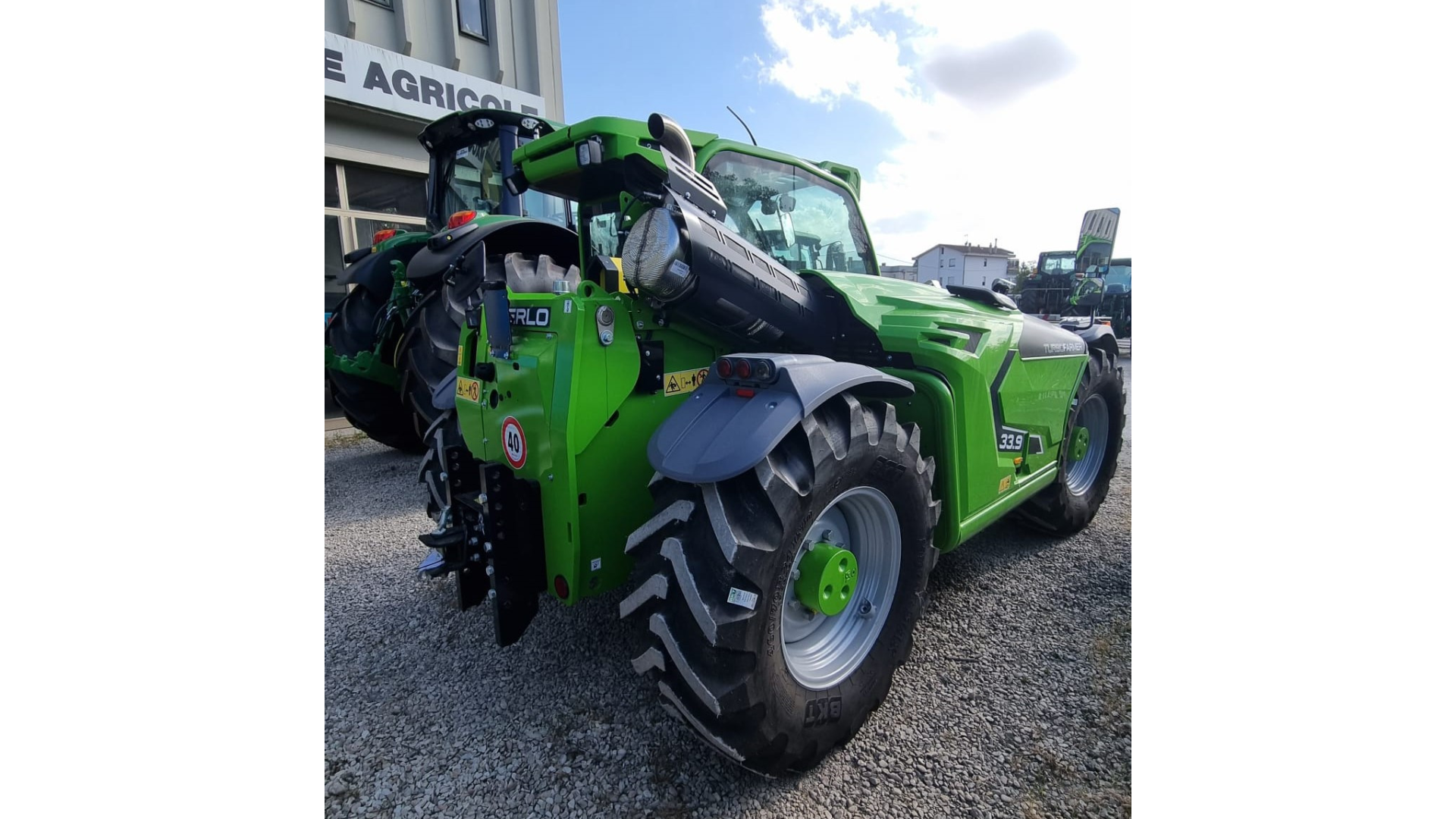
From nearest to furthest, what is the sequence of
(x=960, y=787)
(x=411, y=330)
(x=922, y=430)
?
(x=960, y=787), (x=922, y=430), (x=411, y=330)

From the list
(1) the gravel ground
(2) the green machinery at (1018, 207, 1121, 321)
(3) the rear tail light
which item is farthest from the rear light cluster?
(2) the green machinery at (1018, 207, 1121, 321)

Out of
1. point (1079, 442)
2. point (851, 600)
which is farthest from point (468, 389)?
point (1079, 442)

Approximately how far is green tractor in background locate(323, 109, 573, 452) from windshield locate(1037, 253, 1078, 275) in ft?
59.2

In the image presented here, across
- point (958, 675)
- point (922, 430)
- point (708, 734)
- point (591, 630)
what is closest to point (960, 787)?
point (958, 675)

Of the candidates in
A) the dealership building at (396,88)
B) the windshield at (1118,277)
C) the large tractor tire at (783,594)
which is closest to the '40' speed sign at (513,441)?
the large tractor tire at (783,594)

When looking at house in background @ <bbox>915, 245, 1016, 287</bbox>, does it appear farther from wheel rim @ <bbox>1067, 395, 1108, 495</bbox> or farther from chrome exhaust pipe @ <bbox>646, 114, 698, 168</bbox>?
chrome exhaust pipe @ <bbox>646, 114, 698, 168</bbox>

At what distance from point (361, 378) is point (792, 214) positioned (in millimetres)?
4469

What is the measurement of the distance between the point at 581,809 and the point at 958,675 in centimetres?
150

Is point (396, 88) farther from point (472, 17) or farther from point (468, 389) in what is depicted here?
point (468, 389)

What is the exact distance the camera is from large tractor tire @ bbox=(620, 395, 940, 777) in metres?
1.83

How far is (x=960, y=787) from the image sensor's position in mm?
2029

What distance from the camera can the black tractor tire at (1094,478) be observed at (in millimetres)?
3893

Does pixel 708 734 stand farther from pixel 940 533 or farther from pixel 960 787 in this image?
pixel 940 533

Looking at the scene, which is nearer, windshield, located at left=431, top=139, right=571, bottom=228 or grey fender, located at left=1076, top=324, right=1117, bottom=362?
grey fender, located at left=1076, top=324, right=1117, bottom=362
